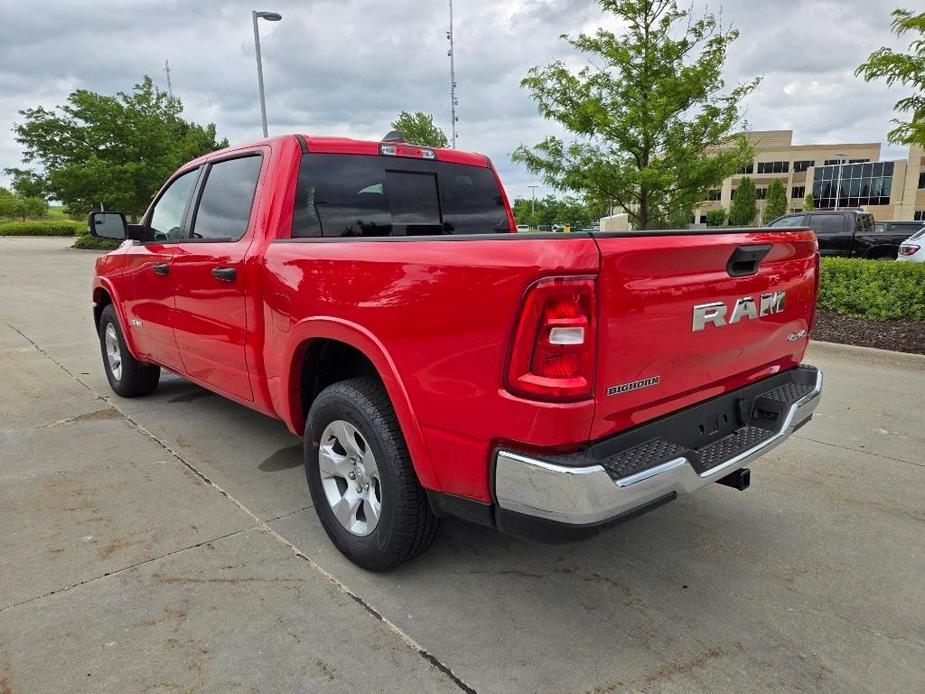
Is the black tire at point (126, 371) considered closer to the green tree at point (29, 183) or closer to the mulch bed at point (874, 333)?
the mulch bed at point (874, 333)

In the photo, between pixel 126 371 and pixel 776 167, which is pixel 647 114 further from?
pixel 776 167

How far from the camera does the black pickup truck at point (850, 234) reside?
46.7ft

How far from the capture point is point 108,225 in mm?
4805

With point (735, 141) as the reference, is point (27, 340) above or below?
below

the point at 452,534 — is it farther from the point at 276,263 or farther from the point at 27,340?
the point at 27,340

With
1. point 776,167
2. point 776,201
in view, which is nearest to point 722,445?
point 776,201

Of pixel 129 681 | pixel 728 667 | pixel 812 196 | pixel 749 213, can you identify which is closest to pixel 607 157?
pixel 728 667

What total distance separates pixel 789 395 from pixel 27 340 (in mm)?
8774

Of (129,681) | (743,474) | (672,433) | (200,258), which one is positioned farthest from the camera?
(200,258)

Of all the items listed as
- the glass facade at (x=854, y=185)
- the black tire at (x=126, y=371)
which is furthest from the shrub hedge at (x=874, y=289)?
the glass facade at (x=854, y=185)

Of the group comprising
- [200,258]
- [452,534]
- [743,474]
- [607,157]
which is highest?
[607,157]

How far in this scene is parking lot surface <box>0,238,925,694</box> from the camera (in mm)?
2213

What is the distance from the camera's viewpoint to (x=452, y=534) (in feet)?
10.4

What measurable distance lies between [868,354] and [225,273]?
669cm
